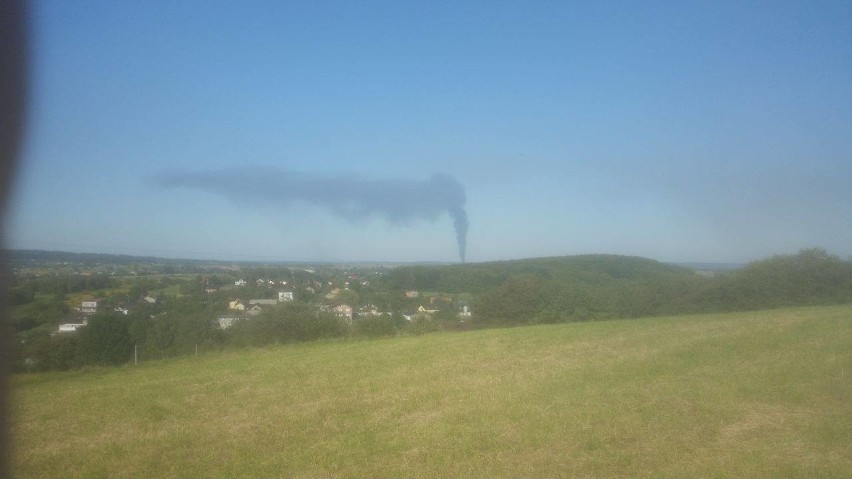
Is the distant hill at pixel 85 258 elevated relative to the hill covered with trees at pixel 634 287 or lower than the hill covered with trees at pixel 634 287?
elevated

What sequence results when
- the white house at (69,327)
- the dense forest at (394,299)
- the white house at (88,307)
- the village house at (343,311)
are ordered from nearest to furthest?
the white house at (69,327) < the white house at (88,307) < the dense forest at (394,299) < the village house at (343,311)

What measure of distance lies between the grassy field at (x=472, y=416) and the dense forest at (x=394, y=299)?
2096 millimetres

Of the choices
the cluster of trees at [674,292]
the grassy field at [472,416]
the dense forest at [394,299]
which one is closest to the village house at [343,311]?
the dense forest at [394,299]

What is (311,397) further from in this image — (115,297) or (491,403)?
(115,297)

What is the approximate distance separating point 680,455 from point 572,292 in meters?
23.5

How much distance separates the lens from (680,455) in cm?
600

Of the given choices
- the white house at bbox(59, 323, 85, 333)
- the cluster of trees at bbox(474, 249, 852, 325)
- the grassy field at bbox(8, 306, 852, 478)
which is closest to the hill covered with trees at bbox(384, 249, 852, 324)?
the cluster of trees at bbox(474, 249, 852, 325)

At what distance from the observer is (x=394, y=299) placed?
28422mm

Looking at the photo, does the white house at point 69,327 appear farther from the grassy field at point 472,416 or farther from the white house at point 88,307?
the grassy field at point 472,416

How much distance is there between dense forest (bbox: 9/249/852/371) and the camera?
15094mm

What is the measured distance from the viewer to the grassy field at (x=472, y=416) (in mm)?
5957

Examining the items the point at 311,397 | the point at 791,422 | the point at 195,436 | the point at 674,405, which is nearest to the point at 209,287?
the point at 311,397

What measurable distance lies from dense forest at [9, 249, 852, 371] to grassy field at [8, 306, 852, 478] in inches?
82.5

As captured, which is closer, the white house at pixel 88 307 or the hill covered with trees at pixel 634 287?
the white house at pixel 88 307
